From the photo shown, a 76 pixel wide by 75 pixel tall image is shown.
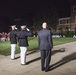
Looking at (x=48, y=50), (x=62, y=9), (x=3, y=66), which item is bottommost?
(x=3, y=66)

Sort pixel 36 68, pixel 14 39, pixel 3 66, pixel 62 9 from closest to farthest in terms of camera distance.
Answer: pixel 36 68
pixel 3 66
pixel 14 39
pixel 62 9

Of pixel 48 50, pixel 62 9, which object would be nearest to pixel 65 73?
pixel 48 50

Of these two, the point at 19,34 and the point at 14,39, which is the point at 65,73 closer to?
the point at 19,34

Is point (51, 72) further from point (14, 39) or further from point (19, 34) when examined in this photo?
point (14, 39)

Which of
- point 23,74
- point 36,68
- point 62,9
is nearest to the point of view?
point 23,74

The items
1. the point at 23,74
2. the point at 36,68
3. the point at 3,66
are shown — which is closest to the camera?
the point at 23,74

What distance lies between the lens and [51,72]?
916cm

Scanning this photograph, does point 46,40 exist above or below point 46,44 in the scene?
above

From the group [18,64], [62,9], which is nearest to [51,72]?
[18,64]

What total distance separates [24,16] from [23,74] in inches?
3103

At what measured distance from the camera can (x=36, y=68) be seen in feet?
Answer: 32.8

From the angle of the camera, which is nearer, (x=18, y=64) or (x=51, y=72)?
(x=51, y=72)

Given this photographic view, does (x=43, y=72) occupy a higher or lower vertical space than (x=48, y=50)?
lower

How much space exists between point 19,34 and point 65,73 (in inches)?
120
